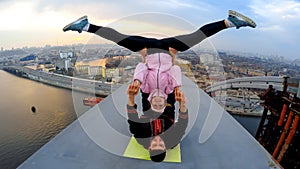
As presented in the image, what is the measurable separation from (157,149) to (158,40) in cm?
80

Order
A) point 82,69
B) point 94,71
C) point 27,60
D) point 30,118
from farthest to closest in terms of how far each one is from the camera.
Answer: point 27,60 → point 30,118 → point 94,71 → point 82,69

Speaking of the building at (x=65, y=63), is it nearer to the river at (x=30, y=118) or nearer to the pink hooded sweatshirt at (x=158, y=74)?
the river at (x=30, y=118)

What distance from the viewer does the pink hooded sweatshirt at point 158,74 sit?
1.55 m

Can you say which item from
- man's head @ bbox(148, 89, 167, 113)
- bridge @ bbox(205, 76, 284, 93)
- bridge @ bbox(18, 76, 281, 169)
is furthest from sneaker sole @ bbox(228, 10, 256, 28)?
bridge @ bbox(205, 76, 284, 93)

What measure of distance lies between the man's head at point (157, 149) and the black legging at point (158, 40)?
661mm

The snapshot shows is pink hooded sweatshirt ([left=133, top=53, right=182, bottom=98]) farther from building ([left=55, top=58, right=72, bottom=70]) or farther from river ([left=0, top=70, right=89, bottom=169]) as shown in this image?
building ([left=55, top=58, right=72, bottom=70])

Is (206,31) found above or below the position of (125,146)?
above

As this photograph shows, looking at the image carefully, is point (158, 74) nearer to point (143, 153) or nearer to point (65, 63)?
point (143, 153)

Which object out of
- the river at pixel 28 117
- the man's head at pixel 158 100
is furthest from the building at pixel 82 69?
the man's head at pixel 158 100

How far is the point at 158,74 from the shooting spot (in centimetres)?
155

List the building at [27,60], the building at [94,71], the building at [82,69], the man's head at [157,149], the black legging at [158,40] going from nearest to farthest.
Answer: the man's head at [157,149] → the black legging at [158,40] → the building at [82,69] → the building at [94,71] → the building at [27,60]

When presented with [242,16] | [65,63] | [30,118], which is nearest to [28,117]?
[30,118]

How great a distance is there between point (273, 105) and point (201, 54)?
2900mm

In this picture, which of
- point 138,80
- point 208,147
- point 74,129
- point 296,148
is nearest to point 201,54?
point 138,80
